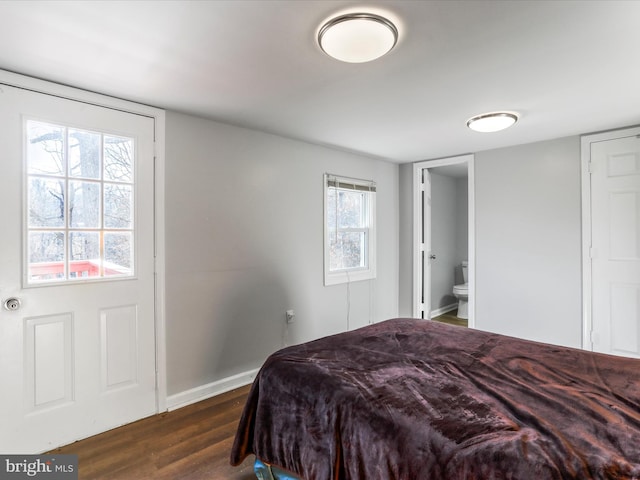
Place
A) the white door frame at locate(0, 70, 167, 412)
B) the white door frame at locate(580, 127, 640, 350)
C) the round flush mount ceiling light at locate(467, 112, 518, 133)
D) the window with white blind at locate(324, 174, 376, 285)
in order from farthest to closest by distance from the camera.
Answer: the window with white blind at locate(324, 174, 376, 285)
the white door frame at locate(580, 127, 640, 350)
the round flush mount ceiling light at locate(467, 112, 518, 133)
the white door frame at locate(0, 70, 167, 412)

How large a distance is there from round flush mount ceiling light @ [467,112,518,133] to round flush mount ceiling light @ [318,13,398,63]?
4.62ft

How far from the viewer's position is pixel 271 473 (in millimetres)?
1716

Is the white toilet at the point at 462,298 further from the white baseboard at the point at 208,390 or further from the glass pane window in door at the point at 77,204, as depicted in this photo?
the glass pane window in door at the point at 77,204

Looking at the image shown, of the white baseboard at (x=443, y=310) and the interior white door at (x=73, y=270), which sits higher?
the interior white door at (x=73, y=270)

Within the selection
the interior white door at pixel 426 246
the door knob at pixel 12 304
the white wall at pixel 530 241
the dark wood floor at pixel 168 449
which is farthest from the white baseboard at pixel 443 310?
the door knob at pixel 12 304

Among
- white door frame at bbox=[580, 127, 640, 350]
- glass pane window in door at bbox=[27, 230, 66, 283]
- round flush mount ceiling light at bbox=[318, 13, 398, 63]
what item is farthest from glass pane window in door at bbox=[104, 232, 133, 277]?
white door frame at bbox=[580, 127, 640, 350]

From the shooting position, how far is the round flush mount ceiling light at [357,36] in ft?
4.91

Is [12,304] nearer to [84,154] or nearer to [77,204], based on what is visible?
[77,204]

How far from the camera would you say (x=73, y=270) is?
2232mm

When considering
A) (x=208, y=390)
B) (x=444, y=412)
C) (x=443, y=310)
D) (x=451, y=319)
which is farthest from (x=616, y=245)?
(x=208, y=390)

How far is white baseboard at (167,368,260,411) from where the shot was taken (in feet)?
8.71

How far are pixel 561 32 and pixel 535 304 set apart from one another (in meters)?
2.80

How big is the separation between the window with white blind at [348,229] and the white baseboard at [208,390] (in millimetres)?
1308

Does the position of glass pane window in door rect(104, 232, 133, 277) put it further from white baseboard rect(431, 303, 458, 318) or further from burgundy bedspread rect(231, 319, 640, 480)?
white baseboard rect(431, 303, 458, 318)
